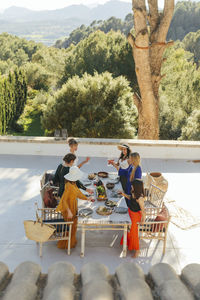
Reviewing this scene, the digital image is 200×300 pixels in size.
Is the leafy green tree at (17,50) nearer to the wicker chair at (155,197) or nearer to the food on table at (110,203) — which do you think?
the wicker chair at (155,197)

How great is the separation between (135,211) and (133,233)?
36cm

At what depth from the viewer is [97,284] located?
1.54 meters

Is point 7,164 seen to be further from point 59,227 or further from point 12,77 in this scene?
point 12,77

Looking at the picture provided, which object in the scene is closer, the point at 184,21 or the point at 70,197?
the point at 70,197

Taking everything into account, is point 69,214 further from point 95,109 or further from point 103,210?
point 95,109

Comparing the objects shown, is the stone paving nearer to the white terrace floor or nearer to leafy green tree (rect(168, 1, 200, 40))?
the white terrace floor

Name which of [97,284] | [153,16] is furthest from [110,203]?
[153,16]

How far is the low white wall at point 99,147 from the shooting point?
26.2ft

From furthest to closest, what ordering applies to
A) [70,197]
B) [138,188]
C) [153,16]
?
[153,16]
[70,197]
[138,188]

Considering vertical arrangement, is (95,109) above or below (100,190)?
below

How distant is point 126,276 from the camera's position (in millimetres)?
1650

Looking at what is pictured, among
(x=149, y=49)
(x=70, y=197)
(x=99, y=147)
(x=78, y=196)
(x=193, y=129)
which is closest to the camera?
(x=70, y=197)

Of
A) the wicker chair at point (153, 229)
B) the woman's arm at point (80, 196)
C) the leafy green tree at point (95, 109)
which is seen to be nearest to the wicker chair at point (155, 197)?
the wicker chair at point (153, 229)

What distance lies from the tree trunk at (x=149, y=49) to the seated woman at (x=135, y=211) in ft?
21.4
